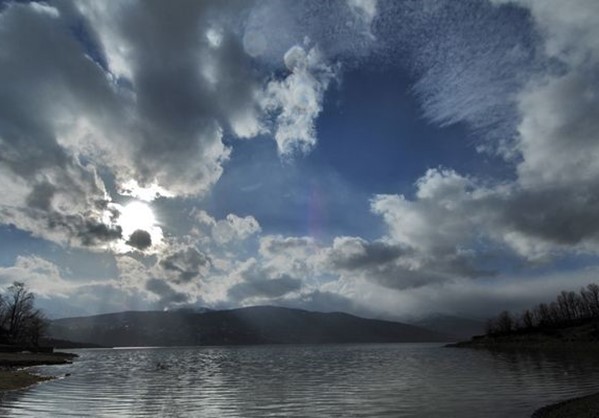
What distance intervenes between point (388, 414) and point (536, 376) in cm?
4682

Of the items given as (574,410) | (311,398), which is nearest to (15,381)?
(311,398)

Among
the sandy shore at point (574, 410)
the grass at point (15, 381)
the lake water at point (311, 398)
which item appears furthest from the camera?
the grass at point (15, 381)

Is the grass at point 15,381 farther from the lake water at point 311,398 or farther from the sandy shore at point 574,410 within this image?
the sandy shore at point 574,410

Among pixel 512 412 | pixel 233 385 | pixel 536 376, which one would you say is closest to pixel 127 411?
pixel 233 385

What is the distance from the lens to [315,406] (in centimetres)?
5216

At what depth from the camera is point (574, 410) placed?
39.4 m

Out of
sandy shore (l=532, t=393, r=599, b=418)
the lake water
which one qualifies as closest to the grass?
the lake water

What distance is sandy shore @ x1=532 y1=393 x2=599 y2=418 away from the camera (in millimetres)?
36544

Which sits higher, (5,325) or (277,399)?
(5,325)

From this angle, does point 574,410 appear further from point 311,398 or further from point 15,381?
point 15,381

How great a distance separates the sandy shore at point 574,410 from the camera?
36544mm

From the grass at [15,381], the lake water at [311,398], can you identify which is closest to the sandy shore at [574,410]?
the lake water at [311,398]

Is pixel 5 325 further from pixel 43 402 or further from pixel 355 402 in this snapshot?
pixel 355 402

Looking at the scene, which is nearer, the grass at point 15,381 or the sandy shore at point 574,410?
the sandy shore at point 574,410
